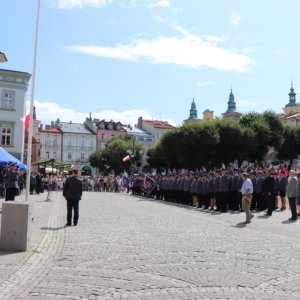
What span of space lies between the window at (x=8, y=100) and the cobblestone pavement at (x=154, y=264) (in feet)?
146

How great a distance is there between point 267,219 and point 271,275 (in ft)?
36.1

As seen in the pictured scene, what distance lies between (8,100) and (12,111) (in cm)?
138

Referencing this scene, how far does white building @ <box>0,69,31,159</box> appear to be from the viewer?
57.1m

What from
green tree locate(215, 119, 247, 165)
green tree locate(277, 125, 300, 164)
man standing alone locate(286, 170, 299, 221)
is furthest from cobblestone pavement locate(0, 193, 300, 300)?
green tree locate(277, 125, 300, 164)

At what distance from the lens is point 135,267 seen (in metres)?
8.67

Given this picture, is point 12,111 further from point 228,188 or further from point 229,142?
point 228,188

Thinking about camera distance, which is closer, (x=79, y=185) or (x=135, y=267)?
(x=135, y=267)

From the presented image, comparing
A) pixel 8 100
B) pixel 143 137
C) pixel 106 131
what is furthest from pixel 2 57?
pixel 143 137

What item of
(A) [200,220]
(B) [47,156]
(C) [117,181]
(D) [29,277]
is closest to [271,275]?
(D) [29,277]

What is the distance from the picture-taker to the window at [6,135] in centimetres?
5712

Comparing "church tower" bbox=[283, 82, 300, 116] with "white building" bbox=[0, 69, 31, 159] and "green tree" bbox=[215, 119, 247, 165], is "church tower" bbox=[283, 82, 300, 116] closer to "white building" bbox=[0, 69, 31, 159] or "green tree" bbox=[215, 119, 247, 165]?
"green tree" bbox=[215, 119, 247, 165]

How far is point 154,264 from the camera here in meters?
8.95

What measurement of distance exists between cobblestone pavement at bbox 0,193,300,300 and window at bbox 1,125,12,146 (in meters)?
43.9

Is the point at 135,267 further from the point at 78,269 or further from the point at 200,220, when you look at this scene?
the point at 200,220
